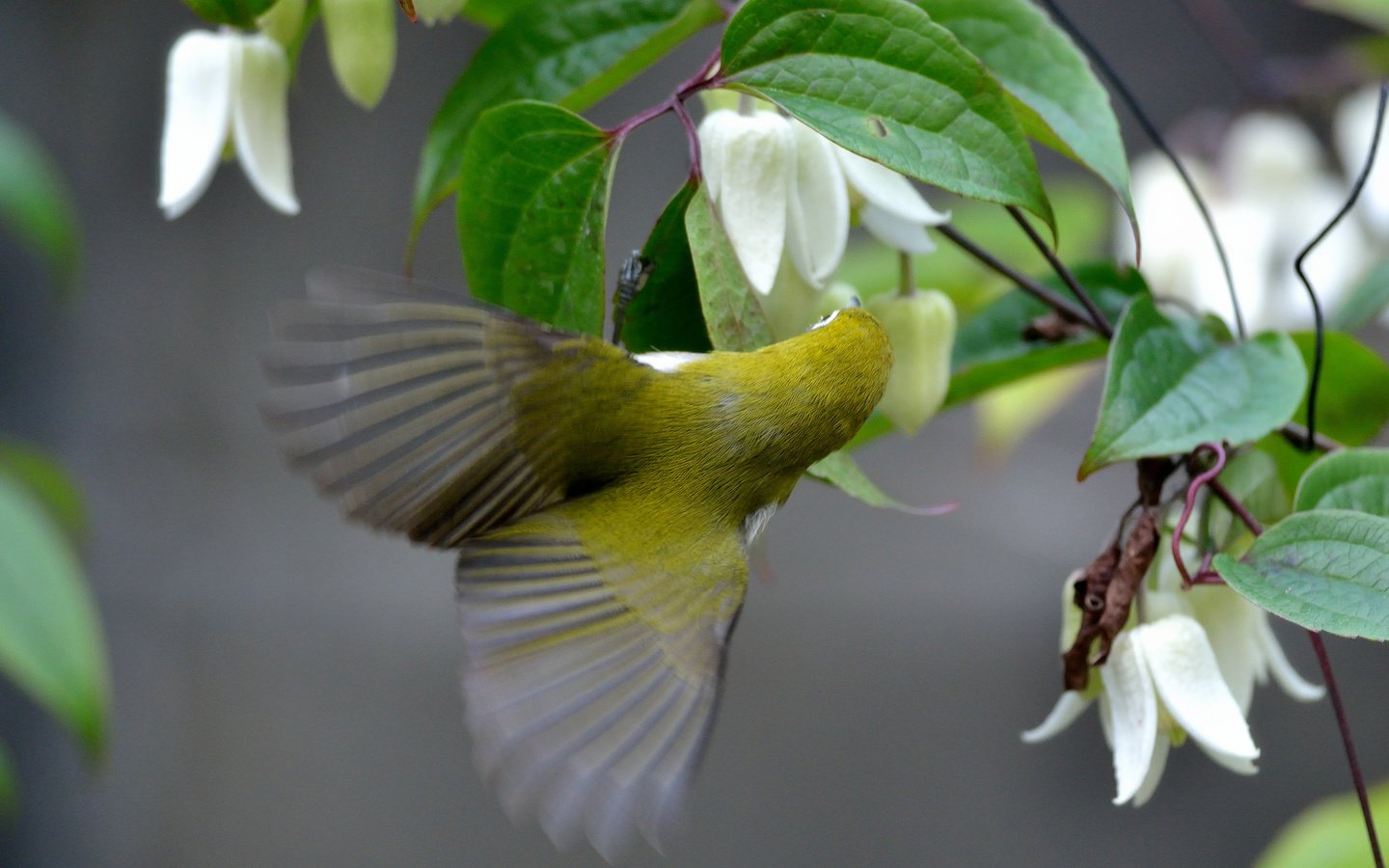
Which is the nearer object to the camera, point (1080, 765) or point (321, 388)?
point (321, 388)

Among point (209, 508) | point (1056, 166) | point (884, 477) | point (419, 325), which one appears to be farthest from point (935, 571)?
point (419, 325)

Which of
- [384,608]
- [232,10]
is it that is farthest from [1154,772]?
[384,608]

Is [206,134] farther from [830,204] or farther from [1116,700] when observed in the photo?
[1116,700]

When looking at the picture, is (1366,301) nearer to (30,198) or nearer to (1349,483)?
Answer: (1349,483)

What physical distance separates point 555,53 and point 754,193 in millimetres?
113

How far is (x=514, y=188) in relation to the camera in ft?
1.33

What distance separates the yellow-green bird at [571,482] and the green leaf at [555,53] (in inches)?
4.1

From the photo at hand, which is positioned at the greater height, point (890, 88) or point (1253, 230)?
point (890, 88)

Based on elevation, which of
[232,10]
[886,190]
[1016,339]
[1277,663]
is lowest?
[1277,663]

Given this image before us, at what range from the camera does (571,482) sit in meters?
0.42

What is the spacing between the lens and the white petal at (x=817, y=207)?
416 mm

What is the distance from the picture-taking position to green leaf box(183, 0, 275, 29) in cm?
39

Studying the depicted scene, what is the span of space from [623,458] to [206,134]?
19 cm

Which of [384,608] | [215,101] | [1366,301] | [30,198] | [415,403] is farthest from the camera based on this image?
[384,608]
